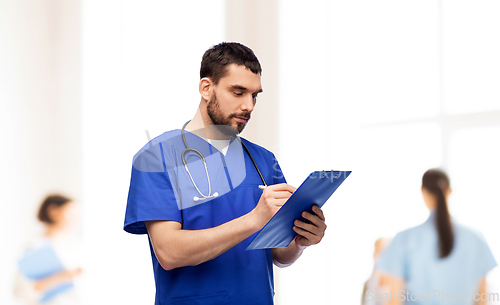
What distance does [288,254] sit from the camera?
3.47 ft

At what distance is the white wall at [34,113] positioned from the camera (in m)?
1.96

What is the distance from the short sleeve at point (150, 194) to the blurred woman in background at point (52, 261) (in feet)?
4.17

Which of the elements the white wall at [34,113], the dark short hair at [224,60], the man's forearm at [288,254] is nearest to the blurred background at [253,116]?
the white wall at [34,113]

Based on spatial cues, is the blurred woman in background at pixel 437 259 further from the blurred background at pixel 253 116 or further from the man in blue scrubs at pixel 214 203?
the man in blue scrubs at pixel 214 203

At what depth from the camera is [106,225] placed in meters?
2.06

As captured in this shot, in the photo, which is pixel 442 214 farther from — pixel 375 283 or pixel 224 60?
pixel 224 60

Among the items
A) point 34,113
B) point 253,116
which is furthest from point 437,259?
point 34,113

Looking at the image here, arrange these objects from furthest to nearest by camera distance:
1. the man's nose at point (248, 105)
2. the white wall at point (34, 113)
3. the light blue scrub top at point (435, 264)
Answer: the white wall at point (34, 113), the light blue scrub top at point (435, 264), the man's nose at point (248, 105)

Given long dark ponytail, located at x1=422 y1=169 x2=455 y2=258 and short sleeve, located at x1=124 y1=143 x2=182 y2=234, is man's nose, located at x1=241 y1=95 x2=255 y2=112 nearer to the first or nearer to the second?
short sleeve, located at x1=124 y1=143 x2=182 y2=234

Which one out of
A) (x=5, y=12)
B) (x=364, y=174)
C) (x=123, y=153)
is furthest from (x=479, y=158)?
(x=5, y=12)

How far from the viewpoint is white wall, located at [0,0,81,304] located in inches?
77.2

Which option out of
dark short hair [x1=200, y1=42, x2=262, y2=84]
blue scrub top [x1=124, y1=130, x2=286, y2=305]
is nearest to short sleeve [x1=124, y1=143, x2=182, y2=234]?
blue scrub top [x1=124, y1=130, x2=286, y2=305]

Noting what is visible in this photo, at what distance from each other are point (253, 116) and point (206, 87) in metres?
1.17

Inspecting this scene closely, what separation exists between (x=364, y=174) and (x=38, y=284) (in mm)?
1648
